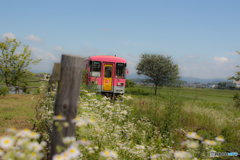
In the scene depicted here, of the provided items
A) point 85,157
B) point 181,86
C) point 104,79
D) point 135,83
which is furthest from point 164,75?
point 85,157

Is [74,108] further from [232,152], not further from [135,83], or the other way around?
[135,83]

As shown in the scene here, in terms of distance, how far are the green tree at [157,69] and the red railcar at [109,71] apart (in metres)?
17.6

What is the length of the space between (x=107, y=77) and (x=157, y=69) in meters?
18.8

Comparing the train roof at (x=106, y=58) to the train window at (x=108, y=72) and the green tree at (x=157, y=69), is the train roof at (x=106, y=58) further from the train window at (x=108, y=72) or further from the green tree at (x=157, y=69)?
the green tree at (x=157, y=69)

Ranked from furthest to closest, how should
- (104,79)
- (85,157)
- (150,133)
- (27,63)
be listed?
(27,63) < (104,79) < (150,133) < (85,157)

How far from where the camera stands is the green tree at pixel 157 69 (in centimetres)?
3006

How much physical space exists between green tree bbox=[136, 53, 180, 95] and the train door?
1794 cm

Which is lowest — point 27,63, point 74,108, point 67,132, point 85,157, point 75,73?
point 85,157

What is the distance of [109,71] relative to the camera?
508 inches

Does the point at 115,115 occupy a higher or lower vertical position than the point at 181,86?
lower

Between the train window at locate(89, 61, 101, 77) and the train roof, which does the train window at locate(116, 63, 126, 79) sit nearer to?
the train roof

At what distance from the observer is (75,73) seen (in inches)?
71.1

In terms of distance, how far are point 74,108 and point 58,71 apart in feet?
1.27

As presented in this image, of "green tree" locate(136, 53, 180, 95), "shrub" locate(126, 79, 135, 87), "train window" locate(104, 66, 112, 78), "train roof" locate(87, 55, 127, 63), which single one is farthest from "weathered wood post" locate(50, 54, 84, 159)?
"shrub" locate(126, 79, 135, 87)
